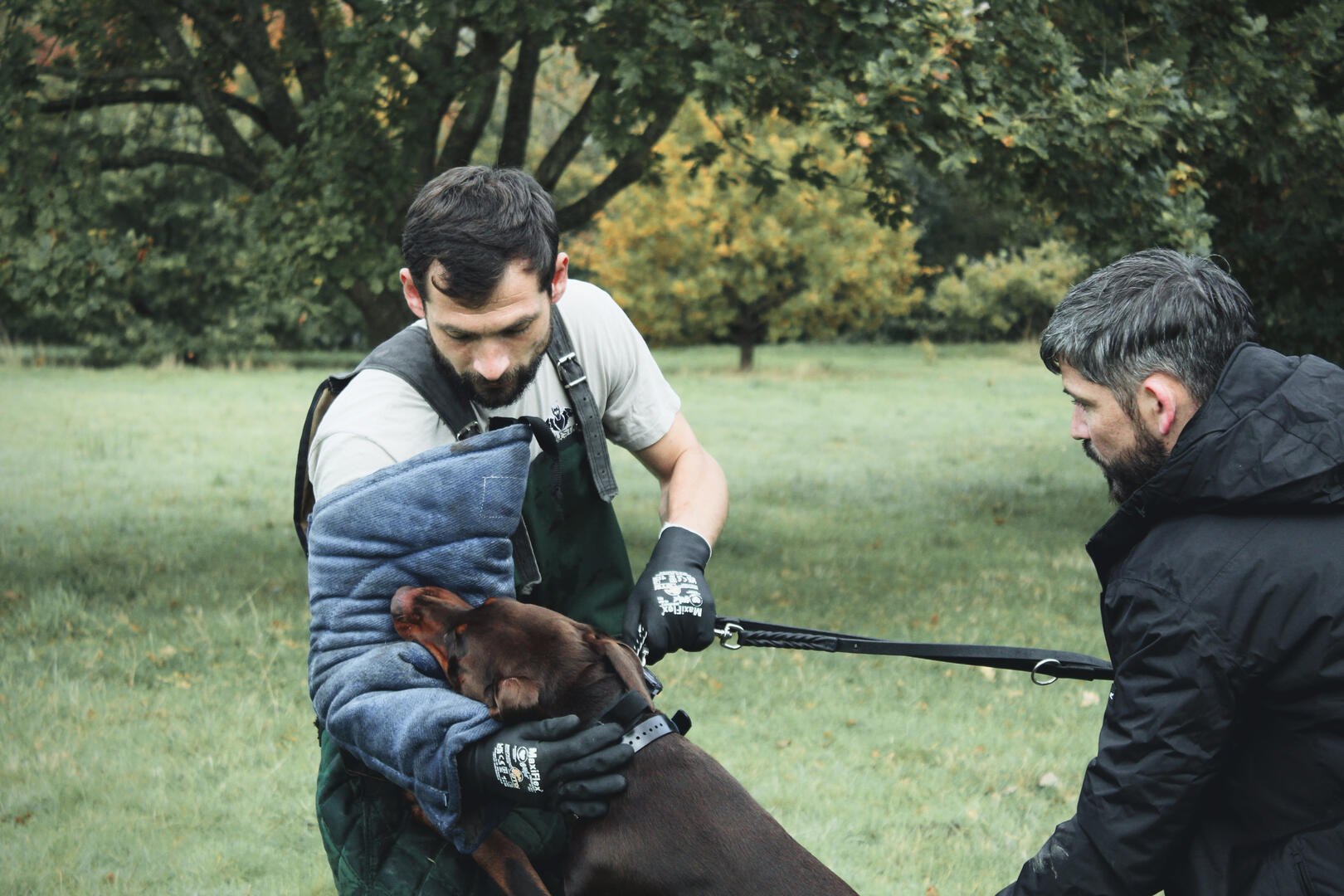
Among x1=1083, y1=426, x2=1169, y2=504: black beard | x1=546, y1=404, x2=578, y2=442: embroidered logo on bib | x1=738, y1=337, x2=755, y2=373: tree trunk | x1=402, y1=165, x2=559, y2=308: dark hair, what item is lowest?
x1=738, y1=337, x2=755, y2=373: tree trunk

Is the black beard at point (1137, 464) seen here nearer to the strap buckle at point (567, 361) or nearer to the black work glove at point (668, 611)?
the black work glove at point (668, 611)

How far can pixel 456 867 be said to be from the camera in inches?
109

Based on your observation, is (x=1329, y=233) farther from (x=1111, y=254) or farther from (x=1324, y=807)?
(x=1324, y=807)

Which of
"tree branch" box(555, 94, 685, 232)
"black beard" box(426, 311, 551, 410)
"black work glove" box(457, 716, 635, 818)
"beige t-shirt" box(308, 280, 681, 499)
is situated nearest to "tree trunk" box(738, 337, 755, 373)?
"tree branch" box(555, 94, 685, 232)

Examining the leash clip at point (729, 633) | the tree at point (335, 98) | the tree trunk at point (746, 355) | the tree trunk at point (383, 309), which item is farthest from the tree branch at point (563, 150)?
the tree trunk at point (746, 355)

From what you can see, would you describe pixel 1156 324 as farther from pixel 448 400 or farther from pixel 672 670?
pixel 672 670

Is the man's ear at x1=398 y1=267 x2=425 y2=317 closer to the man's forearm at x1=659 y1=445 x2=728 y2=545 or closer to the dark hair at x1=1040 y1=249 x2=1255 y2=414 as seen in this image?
the man's forearm at x1=659 y1=445 x2=728 y2=545

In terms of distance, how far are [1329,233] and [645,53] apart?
5.88 metres

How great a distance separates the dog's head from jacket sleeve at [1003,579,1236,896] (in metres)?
1.00

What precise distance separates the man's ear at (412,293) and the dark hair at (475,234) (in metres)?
0.02

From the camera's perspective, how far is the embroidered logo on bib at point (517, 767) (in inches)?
92.4

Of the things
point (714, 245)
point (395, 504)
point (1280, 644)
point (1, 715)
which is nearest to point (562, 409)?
point (395, 504)

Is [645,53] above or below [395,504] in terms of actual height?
above

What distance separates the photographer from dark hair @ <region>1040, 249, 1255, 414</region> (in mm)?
2182
